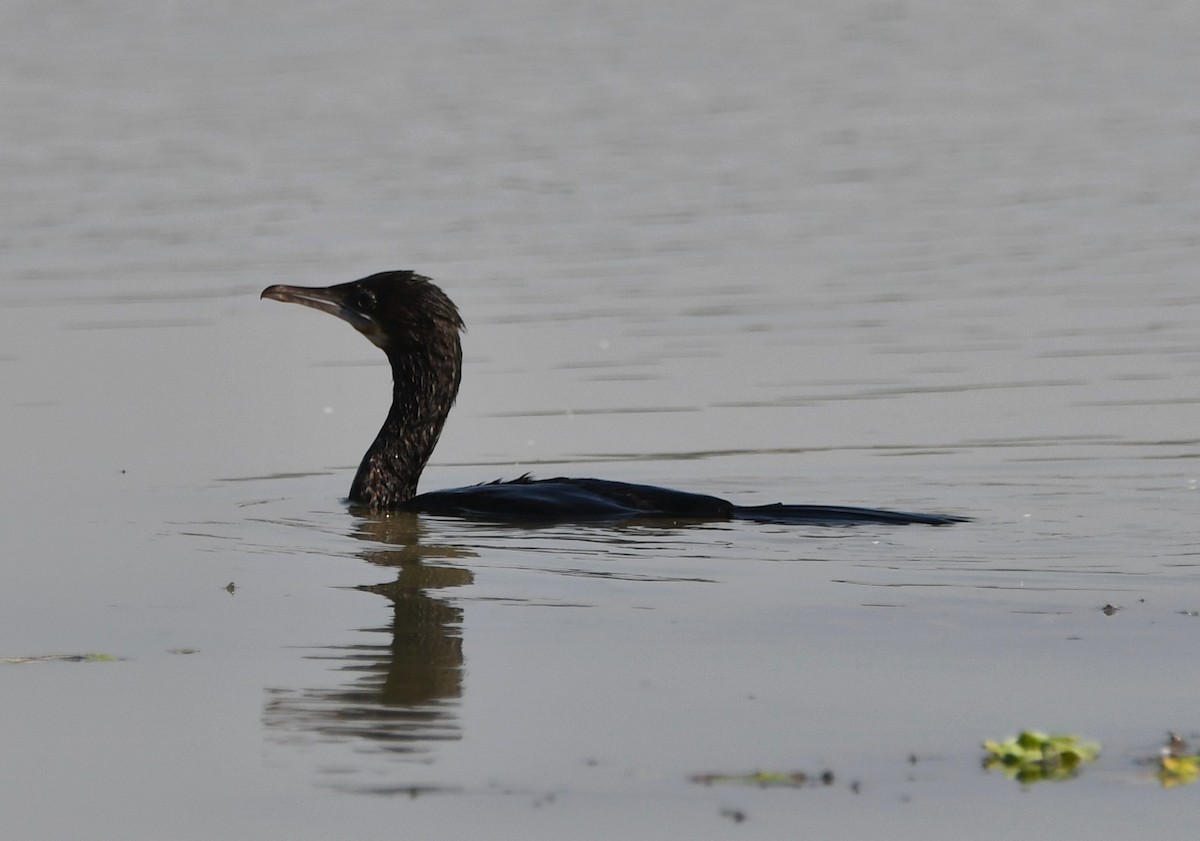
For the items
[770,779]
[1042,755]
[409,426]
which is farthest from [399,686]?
[409,426]

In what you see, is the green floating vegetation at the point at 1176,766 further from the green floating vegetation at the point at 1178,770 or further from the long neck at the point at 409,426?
the long neck at the point at 409,426

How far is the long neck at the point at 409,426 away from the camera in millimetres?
10867

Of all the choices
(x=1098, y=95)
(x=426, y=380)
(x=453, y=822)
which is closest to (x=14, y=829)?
(x=453, y=822)

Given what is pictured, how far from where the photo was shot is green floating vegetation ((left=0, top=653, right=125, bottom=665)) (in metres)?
7.03

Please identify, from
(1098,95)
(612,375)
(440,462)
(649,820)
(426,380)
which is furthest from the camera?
(1098,95)

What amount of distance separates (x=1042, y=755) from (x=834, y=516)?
4.21 metres

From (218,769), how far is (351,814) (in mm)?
639

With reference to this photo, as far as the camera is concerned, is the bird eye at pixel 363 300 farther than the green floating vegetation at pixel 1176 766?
Yes

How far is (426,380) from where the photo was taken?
36.6ft

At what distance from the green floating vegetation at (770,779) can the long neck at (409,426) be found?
5.44m

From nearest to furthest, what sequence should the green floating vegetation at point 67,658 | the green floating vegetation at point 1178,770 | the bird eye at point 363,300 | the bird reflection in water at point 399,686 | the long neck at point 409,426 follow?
the green floating vegetation at point 1178,770, the bird reflection in water at point 399,686, the green floating vegetation at point 67,658, the long neck at point 409,426, the bird eye at point 363,300

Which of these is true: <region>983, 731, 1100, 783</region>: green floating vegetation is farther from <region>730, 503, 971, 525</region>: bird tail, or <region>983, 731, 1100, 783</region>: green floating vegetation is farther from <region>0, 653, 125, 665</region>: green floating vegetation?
<region>730, 503, 971, 525</region>: bird tail

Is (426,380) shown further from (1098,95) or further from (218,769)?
(1098,95)

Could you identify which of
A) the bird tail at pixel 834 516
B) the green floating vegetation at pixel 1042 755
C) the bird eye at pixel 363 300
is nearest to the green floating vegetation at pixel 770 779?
the green floating vegetation at pixel 1042 755
